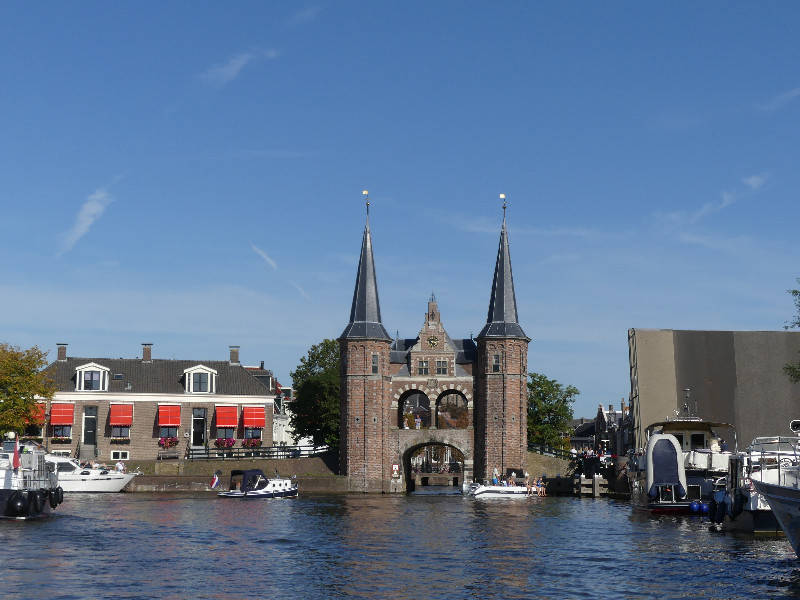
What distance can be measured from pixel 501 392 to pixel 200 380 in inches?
1054

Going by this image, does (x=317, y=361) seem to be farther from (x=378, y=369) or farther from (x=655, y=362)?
(x=655, y=362)

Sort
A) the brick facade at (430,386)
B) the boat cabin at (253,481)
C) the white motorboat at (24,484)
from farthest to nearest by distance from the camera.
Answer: the brick facade at (430,386) → the boat cabin at (253,481) → the white motorboat at (24,484)

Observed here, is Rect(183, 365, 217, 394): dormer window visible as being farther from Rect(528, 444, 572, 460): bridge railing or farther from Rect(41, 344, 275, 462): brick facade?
Rect(528, 444, 572, 460): bridge railing

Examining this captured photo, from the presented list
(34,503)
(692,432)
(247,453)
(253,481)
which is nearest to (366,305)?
A: (247,453)

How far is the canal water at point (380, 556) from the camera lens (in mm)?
29297

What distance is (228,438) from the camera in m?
87.5

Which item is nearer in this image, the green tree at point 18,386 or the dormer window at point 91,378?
the green tree at point 18,386

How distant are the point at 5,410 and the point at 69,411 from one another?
13.2 metres

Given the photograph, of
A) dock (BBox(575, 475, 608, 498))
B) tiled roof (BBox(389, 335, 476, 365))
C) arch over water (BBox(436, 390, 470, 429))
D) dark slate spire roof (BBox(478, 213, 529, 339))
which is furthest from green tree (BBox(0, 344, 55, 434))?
arch over water (BBox(436, 390, 470, 429))

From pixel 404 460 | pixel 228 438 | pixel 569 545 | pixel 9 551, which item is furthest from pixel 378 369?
pixel 9 551

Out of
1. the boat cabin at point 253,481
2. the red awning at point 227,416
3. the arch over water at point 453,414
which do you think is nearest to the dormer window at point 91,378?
the red awning at point 227,416

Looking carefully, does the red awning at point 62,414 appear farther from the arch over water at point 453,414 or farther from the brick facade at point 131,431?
the arch over water at point 453,414

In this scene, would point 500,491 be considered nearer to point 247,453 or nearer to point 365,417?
point 365,417

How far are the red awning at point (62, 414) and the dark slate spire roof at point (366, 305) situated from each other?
79.0ft
